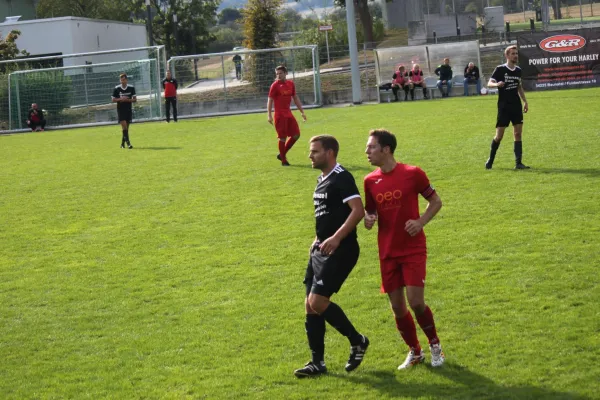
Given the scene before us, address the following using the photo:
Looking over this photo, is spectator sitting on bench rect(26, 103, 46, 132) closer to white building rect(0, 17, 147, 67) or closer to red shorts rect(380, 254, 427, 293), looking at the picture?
white building rect(0, 17, 147, 67)

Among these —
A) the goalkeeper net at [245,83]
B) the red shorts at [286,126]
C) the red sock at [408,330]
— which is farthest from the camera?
the goalkeeper net at [245,83]

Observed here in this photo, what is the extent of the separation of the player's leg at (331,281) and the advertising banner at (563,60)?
29793 millimetres

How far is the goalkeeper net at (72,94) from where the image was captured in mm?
36344

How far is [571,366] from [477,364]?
2.17 ft

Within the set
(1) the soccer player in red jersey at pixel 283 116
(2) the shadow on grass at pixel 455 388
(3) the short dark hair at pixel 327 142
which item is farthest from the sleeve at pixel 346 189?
(1) the soccer player in red jersey at pixel 283 116

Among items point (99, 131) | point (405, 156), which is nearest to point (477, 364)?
point (405, 156)

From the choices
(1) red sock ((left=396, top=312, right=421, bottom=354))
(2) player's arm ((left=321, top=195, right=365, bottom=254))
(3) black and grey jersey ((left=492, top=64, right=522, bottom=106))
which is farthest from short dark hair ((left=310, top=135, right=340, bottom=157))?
(3) black and grey jersey ((left=492, top=64, right=522, bottom=106))

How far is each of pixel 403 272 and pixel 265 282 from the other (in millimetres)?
3266

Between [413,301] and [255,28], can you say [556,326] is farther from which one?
[255,28]

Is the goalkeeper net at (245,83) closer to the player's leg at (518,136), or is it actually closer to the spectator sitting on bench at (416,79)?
the spectator sitting on bench at (416,79)

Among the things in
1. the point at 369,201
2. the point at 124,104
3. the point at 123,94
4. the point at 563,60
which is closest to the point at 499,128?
the point at 369,201

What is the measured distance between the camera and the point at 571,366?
609 centimetres

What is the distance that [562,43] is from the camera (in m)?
34.1

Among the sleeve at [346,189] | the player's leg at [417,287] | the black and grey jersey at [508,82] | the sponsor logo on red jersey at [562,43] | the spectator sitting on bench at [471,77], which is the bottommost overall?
the player's leg at [417,287]
